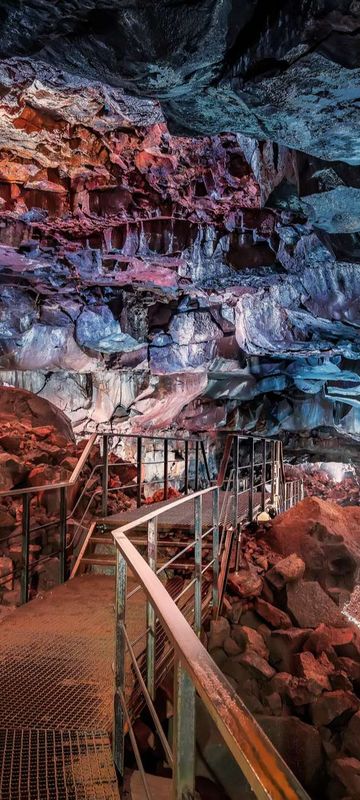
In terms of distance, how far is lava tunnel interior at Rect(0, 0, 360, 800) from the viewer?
3299 millimetres

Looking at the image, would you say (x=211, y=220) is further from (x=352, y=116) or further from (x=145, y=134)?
(x=352, y=116)

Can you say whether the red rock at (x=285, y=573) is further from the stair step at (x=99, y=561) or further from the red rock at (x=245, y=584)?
the stair step at (x=99, y=561)

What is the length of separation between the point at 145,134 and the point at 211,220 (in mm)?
2562

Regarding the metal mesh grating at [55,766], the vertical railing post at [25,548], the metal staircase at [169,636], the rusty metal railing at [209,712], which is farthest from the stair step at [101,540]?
the rusty metal railing at [209,712]

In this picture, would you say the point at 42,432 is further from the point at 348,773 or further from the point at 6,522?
the point at 348,773

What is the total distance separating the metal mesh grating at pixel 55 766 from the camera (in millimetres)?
2246

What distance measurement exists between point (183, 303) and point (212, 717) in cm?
1460

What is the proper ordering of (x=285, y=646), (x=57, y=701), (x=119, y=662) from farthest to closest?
(x=285, y=646)
(x=57, y=701)
(x=119, y=662)

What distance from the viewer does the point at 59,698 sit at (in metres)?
3.05

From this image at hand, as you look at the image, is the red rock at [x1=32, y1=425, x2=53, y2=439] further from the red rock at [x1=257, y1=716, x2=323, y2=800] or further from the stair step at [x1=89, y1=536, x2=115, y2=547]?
the red rock at [x1=257, y1=716, x2=323, y2=800]

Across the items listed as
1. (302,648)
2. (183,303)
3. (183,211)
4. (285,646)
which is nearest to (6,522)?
(285,646)

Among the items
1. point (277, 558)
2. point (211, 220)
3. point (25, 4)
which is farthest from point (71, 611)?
point (211, 220)

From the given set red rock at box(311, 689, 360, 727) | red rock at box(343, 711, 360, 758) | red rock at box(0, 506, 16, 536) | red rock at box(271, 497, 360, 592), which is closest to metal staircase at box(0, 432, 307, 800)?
red rock at box(0, 506, 16, 536)

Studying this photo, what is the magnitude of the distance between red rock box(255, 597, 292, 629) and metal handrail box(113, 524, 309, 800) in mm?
3836
